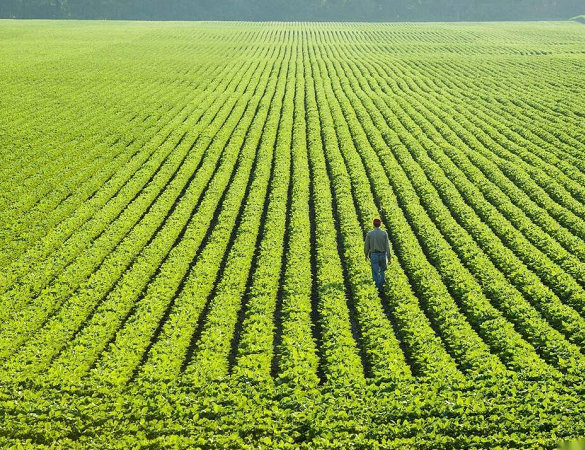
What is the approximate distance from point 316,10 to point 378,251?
148 m

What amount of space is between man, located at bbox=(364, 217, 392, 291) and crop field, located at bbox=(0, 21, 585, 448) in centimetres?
43

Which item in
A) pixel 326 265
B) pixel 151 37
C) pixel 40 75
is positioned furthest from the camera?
pixel 151 37

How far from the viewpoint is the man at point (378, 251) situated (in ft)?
47.9

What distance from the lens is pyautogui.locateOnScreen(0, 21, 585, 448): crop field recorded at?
10016 mm

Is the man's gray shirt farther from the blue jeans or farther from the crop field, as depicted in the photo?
the crop field

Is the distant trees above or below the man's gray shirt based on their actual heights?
above

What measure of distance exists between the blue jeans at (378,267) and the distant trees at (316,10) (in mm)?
143346

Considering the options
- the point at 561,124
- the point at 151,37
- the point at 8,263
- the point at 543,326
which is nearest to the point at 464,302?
the point at 543,326

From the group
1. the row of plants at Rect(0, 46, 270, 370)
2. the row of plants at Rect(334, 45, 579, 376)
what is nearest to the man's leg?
the row of plants at Rect(334, 45, 579, 376)

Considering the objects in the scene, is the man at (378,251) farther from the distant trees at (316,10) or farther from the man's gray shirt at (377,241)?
the distant trees at (316,10)

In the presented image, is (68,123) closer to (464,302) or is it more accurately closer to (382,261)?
(382,261)

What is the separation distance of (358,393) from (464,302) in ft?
16.0

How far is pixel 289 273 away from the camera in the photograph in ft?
51.6

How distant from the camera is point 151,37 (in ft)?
290
